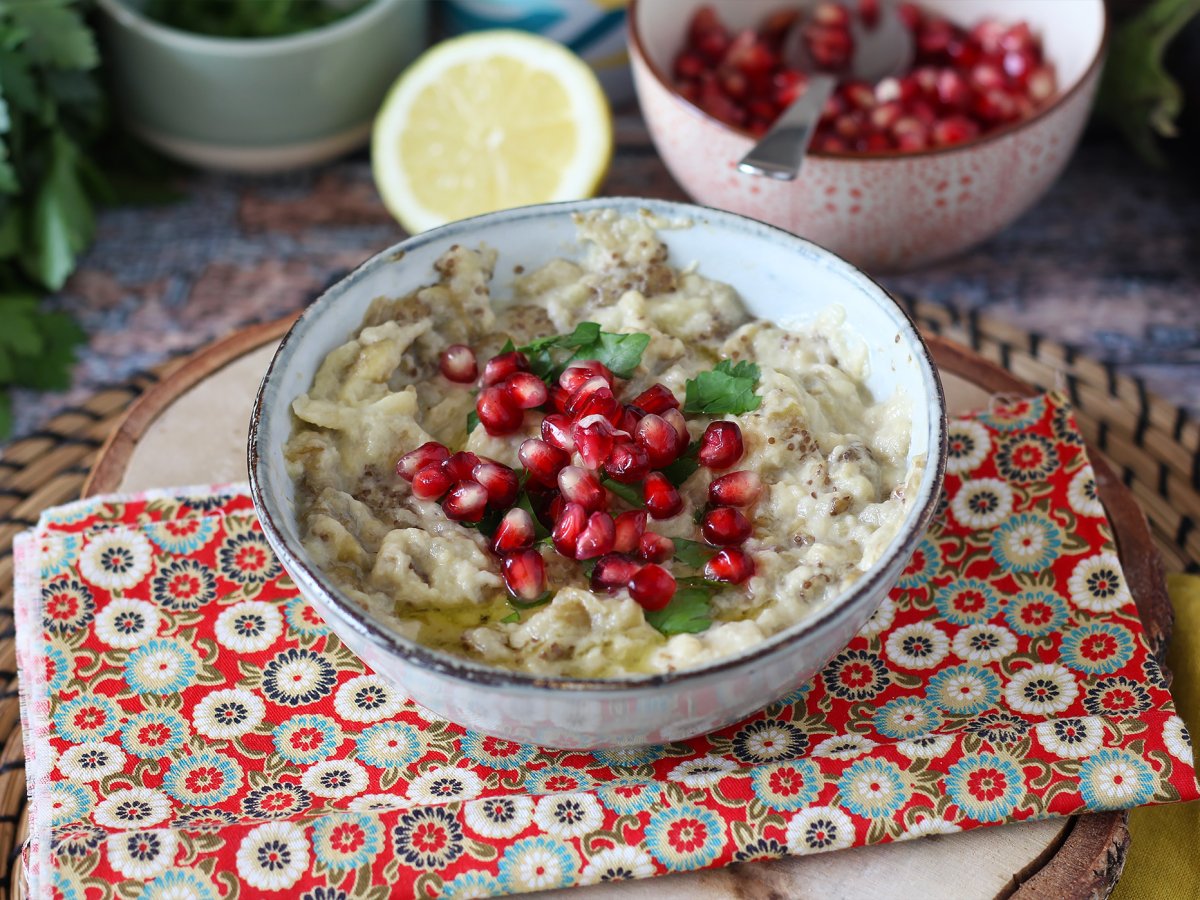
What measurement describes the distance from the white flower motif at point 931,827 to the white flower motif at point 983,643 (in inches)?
17.5

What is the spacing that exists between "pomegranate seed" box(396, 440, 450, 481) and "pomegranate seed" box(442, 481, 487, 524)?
0.28 feet

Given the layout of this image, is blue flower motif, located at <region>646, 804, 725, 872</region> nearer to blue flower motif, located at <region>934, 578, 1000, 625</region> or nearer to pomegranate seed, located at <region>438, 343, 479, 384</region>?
blue flower motif, located at <region>934, 578, 1000, 625</region>

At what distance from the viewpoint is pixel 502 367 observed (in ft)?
9.48

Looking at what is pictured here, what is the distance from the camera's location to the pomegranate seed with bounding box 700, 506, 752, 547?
2588 mm

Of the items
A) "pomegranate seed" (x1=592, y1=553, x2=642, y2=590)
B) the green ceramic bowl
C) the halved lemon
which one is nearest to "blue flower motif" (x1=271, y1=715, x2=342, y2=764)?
"pomegranate seed" (x1=592, y1=553, x2=642, y2=590)

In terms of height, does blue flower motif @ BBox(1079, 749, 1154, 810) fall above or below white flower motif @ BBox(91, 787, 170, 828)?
above

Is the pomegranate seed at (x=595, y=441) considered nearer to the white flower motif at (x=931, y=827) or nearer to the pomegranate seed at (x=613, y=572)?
the pomegranate seed at (x=613, y=572)

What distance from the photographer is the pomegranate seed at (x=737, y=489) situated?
104 inches

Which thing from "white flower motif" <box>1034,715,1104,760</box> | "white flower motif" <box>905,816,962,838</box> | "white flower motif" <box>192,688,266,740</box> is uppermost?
"white flower motif" <box>1034,715,1104,760</box>

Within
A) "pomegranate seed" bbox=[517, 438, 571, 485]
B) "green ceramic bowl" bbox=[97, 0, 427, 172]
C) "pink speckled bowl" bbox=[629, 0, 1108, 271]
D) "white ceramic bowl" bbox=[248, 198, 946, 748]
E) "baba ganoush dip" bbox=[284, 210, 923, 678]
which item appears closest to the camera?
"white ceramic bowl" bbox=[248, 198, 946, 748]

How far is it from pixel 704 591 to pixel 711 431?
1.18 ft

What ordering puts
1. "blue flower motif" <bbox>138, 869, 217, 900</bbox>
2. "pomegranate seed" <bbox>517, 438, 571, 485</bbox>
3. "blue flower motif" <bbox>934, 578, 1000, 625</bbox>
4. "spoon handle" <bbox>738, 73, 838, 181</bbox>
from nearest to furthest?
"blue flower motif" <bbox>138, 869, 217, 900</bbox>
"pomegranate seed" <bbox>517, 438, 571, 485</bbox>
"blue flower motif" <bbox>934, 578, 1000, 625</bbox>
"spoon handle" <bbox>738, 73, 838, 181</bbox>

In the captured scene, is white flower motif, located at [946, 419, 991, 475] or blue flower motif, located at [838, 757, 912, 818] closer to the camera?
blue flower motif, located at [838, 757, 912, 818]

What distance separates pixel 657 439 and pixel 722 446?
13 centimetres
